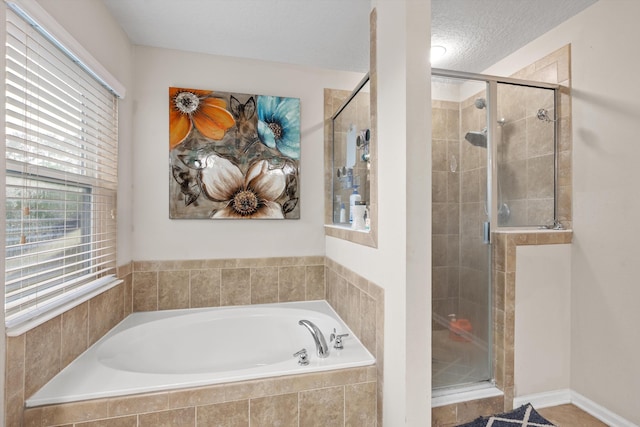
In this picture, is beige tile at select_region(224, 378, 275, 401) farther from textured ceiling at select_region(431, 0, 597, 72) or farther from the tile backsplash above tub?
textured ceiling at select_region(431, 0, 597, 72)

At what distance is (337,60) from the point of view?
7.91ft

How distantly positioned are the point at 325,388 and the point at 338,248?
3.22 feet

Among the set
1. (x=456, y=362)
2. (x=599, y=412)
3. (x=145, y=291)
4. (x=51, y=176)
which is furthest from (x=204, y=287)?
(x=599, y=412)

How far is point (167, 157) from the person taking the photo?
2.28 m

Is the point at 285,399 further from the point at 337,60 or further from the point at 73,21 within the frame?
the point at 337,60

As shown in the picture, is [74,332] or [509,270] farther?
[509,270]

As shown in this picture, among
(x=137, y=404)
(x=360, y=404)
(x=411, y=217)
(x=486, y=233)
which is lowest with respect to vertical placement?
(x=360, y=404)

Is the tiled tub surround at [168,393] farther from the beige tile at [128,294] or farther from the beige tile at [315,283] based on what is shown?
the beige tile at [315,283]

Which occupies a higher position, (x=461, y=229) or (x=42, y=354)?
(x=461, y=229)

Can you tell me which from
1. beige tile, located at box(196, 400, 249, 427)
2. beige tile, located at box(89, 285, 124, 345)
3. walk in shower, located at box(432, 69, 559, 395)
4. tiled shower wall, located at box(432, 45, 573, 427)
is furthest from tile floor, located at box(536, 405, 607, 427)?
beige tile, located at box(89, 285, 124, 345)

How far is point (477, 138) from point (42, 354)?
2550 millimetres

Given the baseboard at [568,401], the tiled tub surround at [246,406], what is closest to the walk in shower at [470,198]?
the baseboard at [568,401]

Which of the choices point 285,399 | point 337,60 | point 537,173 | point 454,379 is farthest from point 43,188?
point 537,173

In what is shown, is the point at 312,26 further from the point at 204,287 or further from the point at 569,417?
the point at 569,417
